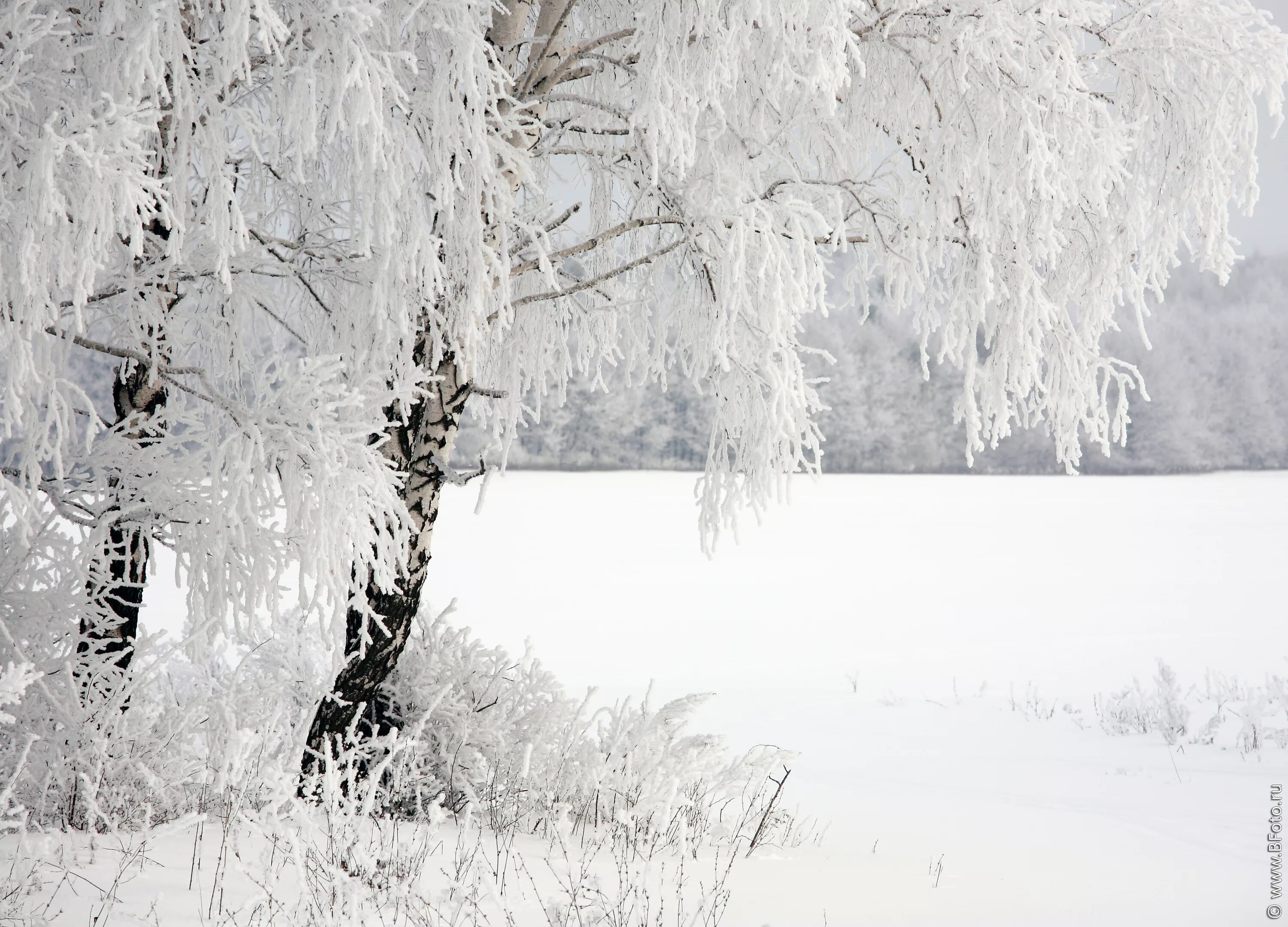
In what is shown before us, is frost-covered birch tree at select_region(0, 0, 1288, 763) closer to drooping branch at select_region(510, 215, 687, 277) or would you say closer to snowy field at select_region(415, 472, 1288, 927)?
drooping branch at select_region(510, 215, 687, 277)

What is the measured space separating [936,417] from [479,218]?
41.1 meters

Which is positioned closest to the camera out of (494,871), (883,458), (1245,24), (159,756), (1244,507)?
(494,871)

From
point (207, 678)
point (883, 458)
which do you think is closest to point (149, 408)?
point (207, 678)

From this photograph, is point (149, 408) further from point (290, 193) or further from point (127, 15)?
point (127, 15)

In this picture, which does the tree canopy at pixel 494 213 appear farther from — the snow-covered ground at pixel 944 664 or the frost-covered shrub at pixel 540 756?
the snow-covered ground at pixel 944 664

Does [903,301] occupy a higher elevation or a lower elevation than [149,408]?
higher

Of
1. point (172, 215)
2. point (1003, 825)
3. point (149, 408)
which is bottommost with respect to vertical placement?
point (1003, 825)

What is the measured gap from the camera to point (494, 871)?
2902 millimetres

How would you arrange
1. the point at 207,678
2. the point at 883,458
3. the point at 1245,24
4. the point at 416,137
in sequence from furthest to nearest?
the point at 883,458 → the point at 207,678 → the point at 1245,24 → the point at 416,137

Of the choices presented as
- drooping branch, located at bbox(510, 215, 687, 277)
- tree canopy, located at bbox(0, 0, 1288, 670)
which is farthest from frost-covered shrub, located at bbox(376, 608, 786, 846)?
drooping branch, located at bbox(510, 215, 687, 277)

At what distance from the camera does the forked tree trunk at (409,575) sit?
13.8 feet

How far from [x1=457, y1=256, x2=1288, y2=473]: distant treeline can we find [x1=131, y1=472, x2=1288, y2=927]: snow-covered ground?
13.1 metres

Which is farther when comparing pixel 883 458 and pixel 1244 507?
pixel 883 458

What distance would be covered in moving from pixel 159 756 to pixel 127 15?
243cm
